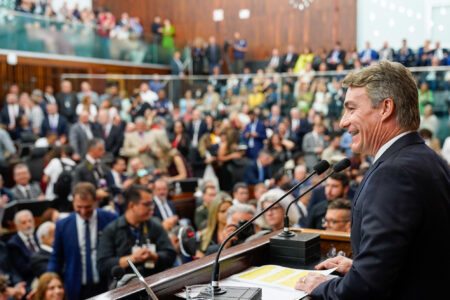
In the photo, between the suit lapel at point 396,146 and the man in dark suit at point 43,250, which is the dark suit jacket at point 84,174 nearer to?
the man in dark suit at point 43,250

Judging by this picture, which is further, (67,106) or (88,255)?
(67,106)

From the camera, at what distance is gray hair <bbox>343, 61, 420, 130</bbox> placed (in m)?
1.54

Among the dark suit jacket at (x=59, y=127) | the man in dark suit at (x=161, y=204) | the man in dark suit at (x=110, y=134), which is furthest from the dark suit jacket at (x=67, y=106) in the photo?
the man in dark suit at (x=161, y=204)

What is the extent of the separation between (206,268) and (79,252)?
2.31m

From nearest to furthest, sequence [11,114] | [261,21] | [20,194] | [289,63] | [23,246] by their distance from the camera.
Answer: [23,246] < [20,194] < [11,114] < [289,63] < [261,21]

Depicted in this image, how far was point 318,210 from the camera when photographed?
14.8ft

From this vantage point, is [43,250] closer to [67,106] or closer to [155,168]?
[155,168]

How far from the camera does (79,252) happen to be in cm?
388

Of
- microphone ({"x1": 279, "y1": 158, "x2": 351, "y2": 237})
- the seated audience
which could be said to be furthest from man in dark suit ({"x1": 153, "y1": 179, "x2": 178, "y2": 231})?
microphone ({"x1": 279, "y1": 158, "x2": 351, "y2": 237})

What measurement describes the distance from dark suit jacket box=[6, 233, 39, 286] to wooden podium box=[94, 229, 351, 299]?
311cm

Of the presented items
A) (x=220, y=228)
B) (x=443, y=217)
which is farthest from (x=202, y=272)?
(x=220, y=228)

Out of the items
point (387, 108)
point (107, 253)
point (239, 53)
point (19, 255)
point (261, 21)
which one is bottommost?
point (19, 255)

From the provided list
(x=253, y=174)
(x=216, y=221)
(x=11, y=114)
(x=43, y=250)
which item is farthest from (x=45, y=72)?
(x=216, y=221)

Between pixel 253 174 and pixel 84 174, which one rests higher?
pixel 84 174
